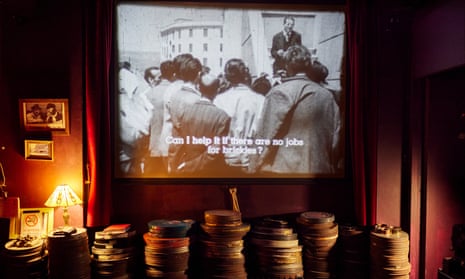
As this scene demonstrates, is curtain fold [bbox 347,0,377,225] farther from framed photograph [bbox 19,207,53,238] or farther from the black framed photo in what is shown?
framed photograph [bbox 19,207,53,238]

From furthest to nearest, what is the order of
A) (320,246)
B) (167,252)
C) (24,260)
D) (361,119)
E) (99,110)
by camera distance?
(361,119), (99,110), (320,246), (167,252), (24,260)

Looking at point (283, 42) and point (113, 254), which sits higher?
point (283, 42)

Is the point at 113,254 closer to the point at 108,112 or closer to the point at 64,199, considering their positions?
the point at 64,199

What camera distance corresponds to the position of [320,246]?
4.06 m

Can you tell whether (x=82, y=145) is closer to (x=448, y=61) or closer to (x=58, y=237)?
(x=58, y=237)

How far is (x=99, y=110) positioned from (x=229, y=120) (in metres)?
1.41

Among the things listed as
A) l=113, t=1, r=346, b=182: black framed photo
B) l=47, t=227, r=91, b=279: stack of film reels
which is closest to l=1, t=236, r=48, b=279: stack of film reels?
l=47, t=227, r=91, b=279: stack of film reels

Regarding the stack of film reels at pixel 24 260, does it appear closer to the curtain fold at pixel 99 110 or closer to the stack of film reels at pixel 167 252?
the curtain fold at pixel 99 110

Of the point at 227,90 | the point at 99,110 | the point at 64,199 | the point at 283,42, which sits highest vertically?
the point at 283,42

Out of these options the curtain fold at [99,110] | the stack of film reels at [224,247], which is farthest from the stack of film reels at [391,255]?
the curtain fold at [99,110]

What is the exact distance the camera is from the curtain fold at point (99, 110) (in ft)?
13.7

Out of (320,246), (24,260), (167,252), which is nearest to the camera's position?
(24,260)

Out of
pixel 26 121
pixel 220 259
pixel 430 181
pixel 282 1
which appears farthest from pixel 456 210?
pixel 26 121

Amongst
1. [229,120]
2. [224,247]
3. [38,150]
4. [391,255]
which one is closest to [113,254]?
[224,247]
